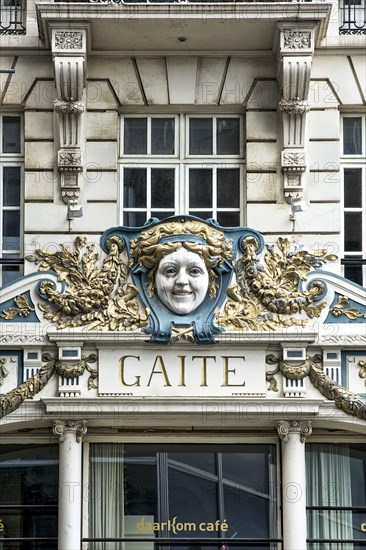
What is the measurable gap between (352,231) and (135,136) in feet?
11.8

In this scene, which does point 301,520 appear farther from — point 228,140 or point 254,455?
point 228,140

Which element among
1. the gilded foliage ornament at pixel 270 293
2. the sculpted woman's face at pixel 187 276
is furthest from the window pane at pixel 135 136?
the gilded foliage ornament at pixel 270 293

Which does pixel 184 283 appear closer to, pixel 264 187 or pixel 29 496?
pixel 264 187

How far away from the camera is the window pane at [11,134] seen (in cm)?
3234

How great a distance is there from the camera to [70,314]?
102 feet

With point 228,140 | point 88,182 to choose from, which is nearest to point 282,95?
point 228,140

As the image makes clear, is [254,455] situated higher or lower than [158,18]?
lower

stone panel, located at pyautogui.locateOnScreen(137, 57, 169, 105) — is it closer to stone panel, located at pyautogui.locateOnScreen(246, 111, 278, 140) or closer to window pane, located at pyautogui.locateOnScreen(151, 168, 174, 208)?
window pane, located at pyautogui.locateOnScreen(151, 168, 174, 208)

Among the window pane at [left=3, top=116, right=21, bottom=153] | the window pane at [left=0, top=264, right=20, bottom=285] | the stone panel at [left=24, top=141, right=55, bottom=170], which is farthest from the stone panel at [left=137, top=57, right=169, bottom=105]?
the window pane at [left=0, top=264, right=20, bottom=285]

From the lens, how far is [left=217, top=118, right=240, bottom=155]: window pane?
3231cm

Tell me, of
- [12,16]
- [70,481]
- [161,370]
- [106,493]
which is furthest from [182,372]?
[12,16]

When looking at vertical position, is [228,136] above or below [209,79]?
below

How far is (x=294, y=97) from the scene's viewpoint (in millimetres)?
31578

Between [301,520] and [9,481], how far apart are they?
4418 millimetres
